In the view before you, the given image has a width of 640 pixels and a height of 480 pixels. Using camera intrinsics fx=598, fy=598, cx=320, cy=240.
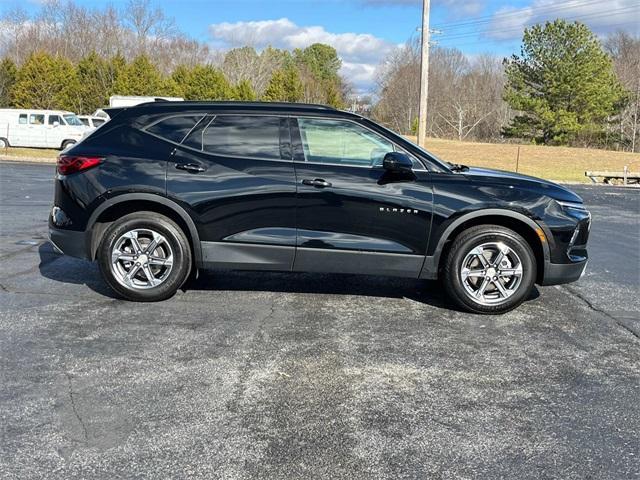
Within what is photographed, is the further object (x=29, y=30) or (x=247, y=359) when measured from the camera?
(x=29, y=30)

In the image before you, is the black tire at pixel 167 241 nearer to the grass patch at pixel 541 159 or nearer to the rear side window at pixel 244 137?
the rear side window at pixel 244 137

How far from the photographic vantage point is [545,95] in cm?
4872

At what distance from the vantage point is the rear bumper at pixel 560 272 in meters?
5.22

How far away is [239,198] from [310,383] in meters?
1.97

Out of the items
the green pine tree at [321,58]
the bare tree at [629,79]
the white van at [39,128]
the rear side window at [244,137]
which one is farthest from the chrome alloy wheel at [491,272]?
the green pine tree at [321,58]

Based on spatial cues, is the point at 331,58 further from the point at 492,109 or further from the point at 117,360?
the point at 117,360

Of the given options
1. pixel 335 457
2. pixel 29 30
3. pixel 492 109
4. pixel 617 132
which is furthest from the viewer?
pixel 492 109

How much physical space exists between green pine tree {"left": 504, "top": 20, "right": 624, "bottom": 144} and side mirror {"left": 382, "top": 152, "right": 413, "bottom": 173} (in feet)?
151

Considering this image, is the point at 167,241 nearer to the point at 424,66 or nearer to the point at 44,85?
the point at 424,66

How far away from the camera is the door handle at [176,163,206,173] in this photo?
520 cm

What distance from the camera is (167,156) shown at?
17.2ft

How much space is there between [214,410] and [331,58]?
100800 millimetres

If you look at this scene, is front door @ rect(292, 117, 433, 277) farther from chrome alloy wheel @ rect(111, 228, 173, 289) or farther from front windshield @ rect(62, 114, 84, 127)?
front windshield @ rect(62, 114, 84, 127)

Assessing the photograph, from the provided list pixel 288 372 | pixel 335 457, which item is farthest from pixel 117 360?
pixel 335 457
